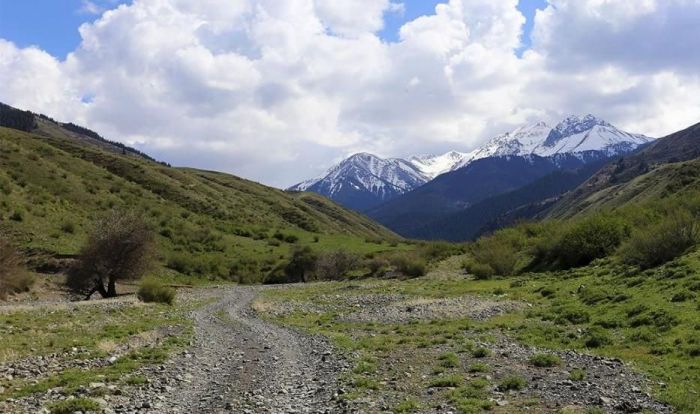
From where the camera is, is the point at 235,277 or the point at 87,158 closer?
the point at 235,277

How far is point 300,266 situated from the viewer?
309ft

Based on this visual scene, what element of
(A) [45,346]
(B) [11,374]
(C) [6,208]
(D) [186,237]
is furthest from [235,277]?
(B) [11,374]

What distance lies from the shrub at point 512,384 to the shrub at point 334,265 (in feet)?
246

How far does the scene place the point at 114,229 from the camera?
54.9 meters

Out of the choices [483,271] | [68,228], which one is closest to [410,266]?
[483,271]

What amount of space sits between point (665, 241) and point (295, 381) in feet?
115

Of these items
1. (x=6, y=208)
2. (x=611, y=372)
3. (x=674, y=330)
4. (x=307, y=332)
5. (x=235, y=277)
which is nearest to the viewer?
(x=611, y=372)

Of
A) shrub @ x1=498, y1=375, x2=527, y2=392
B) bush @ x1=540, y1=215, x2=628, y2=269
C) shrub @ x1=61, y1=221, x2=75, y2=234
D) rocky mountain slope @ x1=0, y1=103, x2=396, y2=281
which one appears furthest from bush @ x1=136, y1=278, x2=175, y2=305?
bush @ x1=540, y1=215, x2=628, y2=269

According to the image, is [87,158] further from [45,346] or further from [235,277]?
[45,346]

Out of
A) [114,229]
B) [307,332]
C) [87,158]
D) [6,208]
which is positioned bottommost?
[307,332]

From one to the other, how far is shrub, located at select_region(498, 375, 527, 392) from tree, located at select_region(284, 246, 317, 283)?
7664 cm

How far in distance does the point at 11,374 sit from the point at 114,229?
37.7 m

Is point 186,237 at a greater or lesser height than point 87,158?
lesser

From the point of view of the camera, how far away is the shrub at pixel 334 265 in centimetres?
9319
